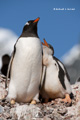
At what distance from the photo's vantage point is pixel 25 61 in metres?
4.44

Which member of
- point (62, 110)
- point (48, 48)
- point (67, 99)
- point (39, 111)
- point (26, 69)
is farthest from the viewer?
point (48, 48)

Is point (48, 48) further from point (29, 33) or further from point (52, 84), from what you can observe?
point (52, 84)

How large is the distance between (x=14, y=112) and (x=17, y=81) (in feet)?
2.04

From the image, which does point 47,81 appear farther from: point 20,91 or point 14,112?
point 14,112

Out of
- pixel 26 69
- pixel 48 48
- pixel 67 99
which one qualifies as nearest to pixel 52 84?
pixel 67 99

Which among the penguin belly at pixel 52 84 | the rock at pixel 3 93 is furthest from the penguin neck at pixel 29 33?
the rock at pixel 3 93

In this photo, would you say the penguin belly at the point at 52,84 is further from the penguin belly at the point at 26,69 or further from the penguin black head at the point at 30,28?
the penguin black head at the point at 30,28

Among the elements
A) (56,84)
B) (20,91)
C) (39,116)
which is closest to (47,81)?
(56,84)

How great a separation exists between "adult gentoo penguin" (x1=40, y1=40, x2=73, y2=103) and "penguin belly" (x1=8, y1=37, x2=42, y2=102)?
15 centimetres

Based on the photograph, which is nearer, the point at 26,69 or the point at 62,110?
the point at 62,110

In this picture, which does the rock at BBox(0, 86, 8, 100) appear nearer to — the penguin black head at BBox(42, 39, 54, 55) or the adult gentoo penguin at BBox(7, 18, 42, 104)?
the adult gentoo penguin at BBox(7, 18, 42, 104)

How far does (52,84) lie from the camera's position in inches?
A: 182

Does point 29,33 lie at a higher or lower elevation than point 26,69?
higher

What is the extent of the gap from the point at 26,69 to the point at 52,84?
571 mm
